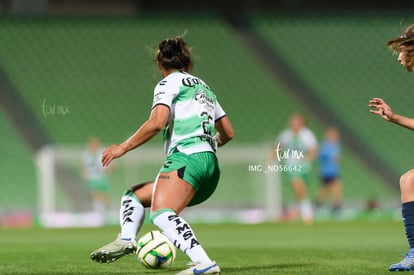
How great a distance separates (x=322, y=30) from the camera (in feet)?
89.2

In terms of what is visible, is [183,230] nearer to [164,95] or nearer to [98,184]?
[164,95]

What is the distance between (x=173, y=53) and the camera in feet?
25.9

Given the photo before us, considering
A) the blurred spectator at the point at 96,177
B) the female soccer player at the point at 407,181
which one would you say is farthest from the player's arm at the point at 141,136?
the blurred spectator at the point at 96,177

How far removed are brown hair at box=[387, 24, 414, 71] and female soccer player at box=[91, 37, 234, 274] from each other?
5.20 feet

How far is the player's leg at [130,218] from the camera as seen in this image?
780 cm

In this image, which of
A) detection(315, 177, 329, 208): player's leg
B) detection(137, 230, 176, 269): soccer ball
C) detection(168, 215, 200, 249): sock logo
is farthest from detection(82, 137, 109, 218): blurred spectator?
detection(168, 215, 200, 249): sock logo

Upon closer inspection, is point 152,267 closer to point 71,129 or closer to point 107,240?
point 107,240

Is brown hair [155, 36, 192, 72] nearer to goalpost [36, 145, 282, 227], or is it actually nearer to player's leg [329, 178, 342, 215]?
goalpost [36, 145, 282, 227]

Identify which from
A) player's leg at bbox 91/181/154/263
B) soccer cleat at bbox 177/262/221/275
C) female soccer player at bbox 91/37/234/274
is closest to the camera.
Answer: soccer cleat at bbox 177/262/221/275

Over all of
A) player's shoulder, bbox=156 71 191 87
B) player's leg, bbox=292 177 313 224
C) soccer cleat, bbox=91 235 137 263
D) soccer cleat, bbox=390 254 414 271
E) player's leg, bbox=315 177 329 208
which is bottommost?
soccer cleat, bbox=390 254 414 271

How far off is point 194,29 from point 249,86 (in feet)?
8.64

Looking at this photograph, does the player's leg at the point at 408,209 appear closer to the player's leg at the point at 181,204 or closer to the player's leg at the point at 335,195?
the player's leg at the point at 181,204

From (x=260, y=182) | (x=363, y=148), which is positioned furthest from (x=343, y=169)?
(x=260, y=182)

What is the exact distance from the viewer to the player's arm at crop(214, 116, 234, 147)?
8.30 metres
